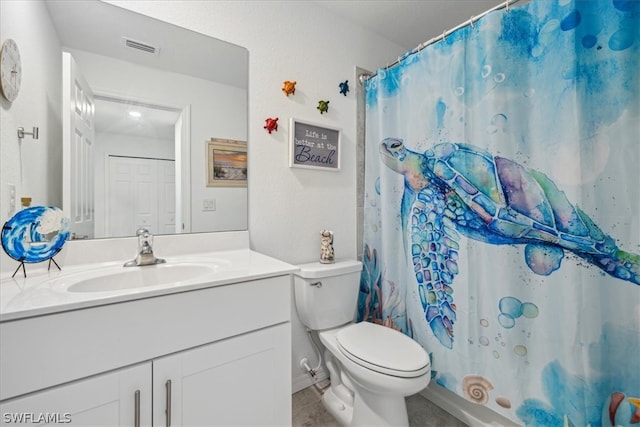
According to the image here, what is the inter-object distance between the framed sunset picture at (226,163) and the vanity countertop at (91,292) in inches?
15.1

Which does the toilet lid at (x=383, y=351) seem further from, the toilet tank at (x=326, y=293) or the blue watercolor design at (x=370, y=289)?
the blue watercolor design at (x=370, y=289)

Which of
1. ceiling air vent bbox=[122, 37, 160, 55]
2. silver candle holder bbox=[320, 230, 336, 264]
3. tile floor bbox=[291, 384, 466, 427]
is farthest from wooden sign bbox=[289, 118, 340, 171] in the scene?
tile floor bbox=[291, 384, 466, 427]

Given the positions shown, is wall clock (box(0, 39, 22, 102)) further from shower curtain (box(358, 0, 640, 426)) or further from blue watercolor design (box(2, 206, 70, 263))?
shower curtain (box(358, 0, 640, 426))

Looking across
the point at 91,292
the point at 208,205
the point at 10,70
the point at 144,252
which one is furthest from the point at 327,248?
the point at 10,70

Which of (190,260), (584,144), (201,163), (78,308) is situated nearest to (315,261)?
(190,260)

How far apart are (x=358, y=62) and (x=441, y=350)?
1.80 m

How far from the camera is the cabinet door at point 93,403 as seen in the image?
630 millimetres

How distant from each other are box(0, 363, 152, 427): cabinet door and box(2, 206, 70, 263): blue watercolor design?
470 millimetres

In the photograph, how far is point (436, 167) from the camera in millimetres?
1363

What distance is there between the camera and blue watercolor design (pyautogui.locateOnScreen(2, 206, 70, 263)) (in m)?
0.85

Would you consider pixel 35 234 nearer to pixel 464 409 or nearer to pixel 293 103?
pixel 293 103

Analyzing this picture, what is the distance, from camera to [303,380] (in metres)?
1.60

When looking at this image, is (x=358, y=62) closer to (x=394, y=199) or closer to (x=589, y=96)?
(x=394, y=199)

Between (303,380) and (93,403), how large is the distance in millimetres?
1142
